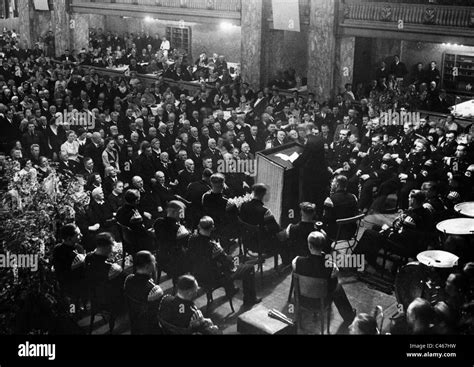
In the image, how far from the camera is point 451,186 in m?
9.34

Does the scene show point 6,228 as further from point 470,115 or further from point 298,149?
point 470,115

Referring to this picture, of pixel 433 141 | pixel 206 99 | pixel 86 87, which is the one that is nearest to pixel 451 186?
pixel 433 141

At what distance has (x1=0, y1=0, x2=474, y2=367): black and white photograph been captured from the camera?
5941 millimetres

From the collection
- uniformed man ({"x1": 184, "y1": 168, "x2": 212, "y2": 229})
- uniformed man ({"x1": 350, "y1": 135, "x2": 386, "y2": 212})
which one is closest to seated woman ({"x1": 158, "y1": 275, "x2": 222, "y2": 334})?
uniformed man ({"x1": 184, "y1": 168, "x2": 212, "y2": 229})

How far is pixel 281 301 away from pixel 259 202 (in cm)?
148

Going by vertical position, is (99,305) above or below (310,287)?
below

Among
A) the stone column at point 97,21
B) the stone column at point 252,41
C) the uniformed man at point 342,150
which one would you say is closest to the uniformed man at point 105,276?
the uniformed man at point 342,150

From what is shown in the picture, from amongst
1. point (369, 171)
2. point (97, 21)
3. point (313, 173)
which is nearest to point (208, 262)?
point (313, 173)

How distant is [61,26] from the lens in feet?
85.7

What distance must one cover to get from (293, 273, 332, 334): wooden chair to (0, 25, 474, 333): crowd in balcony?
0.11m

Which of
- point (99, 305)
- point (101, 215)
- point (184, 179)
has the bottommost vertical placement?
point (99, 305)

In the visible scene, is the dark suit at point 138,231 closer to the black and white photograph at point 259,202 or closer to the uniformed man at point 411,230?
the black and white photograph at point 259,202

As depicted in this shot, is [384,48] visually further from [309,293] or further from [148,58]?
[309,293]

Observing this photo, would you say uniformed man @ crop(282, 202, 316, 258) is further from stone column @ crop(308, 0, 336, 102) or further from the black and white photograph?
stone column @ crop(308, 0, 336, 102)
